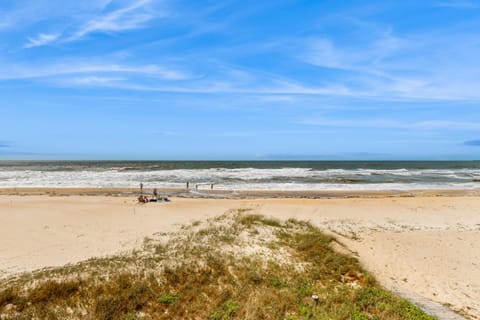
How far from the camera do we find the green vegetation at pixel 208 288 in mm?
5281

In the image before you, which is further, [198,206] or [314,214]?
[198,206]

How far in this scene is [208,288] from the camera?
6.14 meters

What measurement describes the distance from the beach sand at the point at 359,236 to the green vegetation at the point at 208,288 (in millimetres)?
1457

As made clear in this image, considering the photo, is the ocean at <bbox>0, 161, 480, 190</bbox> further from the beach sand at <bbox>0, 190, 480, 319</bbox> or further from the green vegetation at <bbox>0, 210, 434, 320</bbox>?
the green vegetation at <bbox>0, 210, 434, 320</bbox>

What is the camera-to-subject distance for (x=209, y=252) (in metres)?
8.06

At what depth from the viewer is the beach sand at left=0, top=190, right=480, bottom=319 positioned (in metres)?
7.79

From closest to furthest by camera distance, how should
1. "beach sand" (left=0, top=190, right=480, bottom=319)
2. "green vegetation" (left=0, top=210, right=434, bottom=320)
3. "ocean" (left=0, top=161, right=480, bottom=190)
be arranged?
"green vegetation" (left=0, top=210, right=434, bottom=320), "beach sand" (left=0, top=190, right=480, bottom=319), "ocean" (left=0, top=161, right=480, bottom=190)

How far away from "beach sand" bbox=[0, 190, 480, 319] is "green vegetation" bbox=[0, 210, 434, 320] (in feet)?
4.78

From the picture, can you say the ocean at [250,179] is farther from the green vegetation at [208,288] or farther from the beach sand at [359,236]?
the green vegetation at [208,288]

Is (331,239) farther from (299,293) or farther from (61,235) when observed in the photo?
(61,235)

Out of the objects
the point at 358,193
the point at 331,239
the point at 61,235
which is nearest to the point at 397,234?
the point at 331,239

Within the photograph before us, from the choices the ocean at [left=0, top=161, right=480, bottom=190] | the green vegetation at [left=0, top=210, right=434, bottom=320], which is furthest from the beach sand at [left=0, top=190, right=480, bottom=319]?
the ocean at [left=0, top=161, right=480, bottom=190]

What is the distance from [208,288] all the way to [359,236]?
8.17m

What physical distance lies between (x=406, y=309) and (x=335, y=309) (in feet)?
4.83
